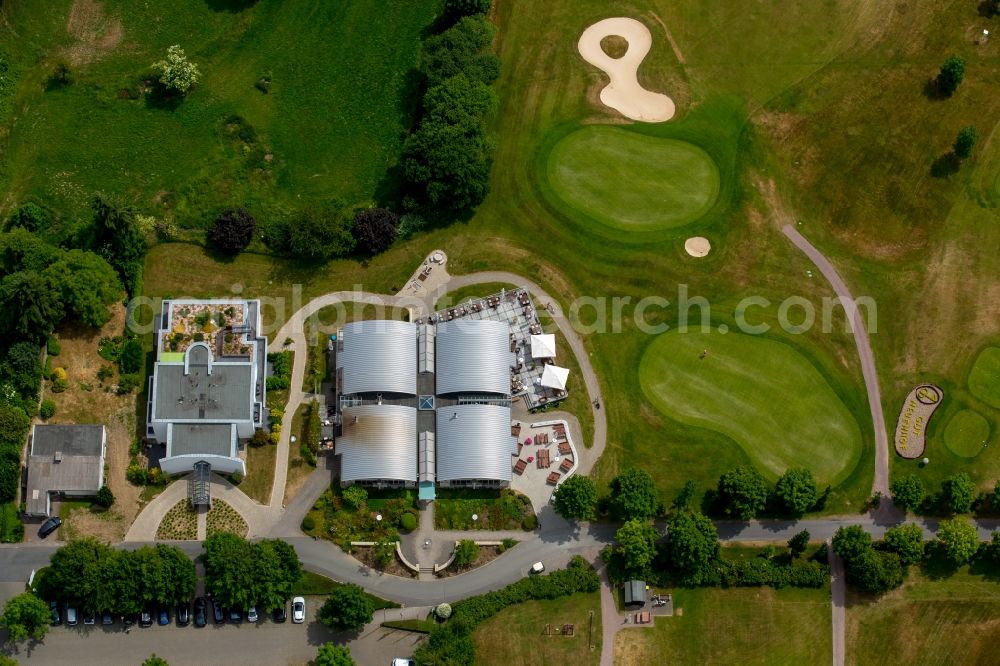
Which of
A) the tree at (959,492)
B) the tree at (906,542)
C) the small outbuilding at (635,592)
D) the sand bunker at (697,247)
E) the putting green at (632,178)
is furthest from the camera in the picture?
the putting green at (632,178)

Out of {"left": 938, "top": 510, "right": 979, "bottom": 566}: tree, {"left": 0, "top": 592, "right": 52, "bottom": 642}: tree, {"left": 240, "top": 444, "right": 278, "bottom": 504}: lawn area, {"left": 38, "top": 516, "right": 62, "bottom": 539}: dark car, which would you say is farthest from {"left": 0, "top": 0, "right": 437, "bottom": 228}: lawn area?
{"left": 938, "top": 510, "right": 979, "bottom": 566}: tree

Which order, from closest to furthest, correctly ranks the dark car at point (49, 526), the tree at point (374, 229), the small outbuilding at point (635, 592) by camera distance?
the small outbuilding at point (635, 592)
the dark car at point (49, 526)
the tree at point (374, 229)

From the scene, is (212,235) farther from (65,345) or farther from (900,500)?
(900,500)

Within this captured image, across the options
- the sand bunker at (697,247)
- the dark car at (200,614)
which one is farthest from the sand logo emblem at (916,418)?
the dark car at (200,614)

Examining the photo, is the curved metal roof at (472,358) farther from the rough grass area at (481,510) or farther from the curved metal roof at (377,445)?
the rough grass area at (481,510)

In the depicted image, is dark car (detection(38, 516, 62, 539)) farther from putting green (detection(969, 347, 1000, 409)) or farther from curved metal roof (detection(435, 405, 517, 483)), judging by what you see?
putting green (detection(969, 347, 1000, 409))

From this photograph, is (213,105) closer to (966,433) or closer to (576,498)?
(576,498)
